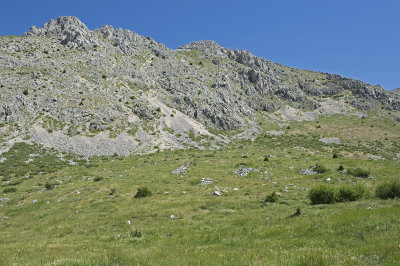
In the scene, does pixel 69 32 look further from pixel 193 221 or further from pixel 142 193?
pixel 193 221

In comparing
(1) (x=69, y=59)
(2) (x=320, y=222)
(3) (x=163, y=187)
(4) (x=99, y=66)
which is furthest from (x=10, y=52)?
(2) (x=320, y=222)

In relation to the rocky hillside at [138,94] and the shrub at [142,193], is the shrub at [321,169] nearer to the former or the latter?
the shrub at [142,193]

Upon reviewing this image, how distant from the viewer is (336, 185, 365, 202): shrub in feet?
54.1

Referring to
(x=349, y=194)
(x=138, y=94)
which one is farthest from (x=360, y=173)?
(x=138, y=94)

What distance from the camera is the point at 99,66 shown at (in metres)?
83.4

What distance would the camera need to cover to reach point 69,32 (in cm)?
9262

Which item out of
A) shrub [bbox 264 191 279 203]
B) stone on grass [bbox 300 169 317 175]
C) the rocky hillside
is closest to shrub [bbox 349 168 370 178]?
stone on grass [bbox 300 169 317 175]

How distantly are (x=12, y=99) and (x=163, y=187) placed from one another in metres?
55.6

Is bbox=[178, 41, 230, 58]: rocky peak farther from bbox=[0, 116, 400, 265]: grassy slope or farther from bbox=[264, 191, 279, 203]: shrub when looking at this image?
bbox=[264, 191, 279, 203]: shrub

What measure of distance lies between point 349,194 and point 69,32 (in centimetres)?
11002

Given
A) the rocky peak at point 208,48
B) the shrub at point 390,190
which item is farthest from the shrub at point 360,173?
the rocky peak at point 208,48

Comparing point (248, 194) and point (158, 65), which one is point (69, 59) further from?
point (248, 194)

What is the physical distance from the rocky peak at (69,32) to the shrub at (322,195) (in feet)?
322

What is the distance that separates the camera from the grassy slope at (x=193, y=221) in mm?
8324
